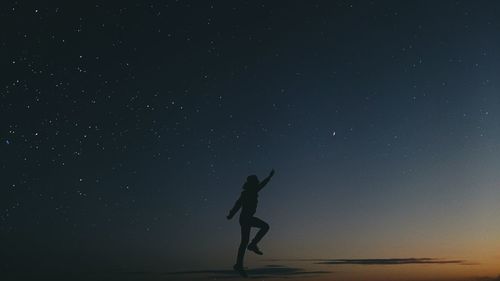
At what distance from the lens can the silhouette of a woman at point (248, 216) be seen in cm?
1655

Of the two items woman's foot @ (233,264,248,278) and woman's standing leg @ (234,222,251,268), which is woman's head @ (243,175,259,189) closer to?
woman's standing leg @ (234,222,251,268)

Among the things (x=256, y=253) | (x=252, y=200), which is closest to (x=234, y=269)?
(x=256, y=253)

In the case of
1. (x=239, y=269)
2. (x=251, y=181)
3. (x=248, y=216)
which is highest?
(x=251, y=181)

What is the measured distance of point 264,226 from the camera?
1694cm

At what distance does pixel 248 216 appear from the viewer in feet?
55.1

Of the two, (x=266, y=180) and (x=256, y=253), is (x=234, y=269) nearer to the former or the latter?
(x=256, y=253)

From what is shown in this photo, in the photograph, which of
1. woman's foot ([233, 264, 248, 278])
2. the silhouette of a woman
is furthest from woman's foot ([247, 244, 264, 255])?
woman's foot ([233, 264, 248, 278])

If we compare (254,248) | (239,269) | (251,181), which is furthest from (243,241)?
(251,181)

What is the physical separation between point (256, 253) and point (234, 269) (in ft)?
2.54

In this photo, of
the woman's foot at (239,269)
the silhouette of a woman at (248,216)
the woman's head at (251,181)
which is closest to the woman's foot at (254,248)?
the silhouette of a woman at (248,216)

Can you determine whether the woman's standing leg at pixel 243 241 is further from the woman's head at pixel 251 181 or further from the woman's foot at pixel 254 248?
the woman's head at pixel 251 181

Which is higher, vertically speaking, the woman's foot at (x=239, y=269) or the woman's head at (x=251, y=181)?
the woman's head at (x=251, y=181)

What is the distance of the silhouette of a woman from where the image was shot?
1655cm

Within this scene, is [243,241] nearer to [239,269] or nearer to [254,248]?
[254,248]
